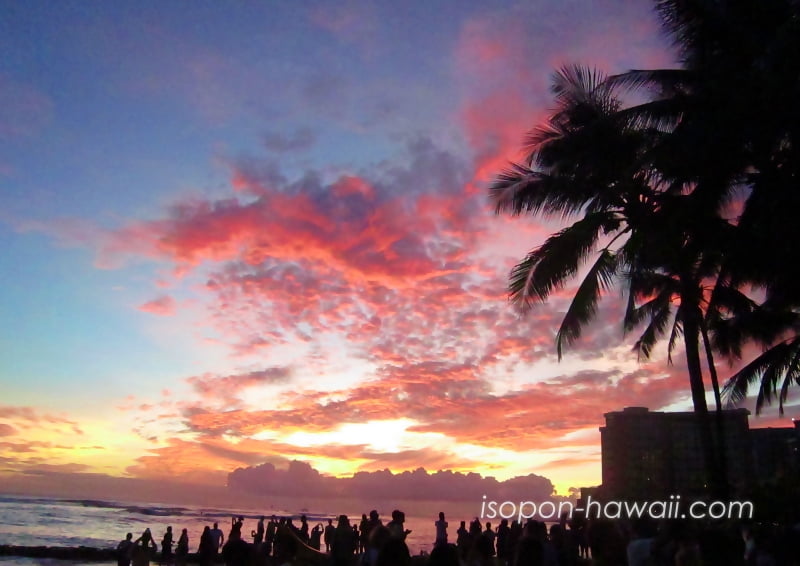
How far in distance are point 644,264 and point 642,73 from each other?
3.76m

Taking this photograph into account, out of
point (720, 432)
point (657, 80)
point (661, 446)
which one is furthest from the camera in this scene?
point (661, 446)

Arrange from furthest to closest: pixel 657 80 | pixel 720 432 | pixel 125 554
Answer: pixel 125 554, pixel 720 432, pixel 657 80

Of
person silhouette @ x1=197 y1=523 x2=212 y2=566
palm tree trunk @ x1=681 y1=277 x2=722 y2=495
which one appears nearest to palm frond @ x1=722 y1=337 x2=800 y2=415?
palm tree trunk @ x1=681 y1=277 x2=722 y2=495

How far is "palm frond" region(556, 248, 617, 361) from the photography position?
12.8 meters

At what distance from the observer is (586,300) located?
12781 millimetres

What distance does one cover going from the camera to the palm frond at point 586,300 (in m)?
12.8

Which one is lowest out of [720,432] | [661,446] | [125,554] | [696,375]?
[125,554]

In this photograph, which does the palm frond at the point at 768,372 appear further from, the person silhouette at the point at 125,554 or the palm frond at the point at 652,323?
the person silhouette at the point at 125,554

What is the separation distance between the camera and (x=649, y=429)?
350ft

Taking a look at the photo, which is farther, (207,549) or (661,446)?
(661,446)

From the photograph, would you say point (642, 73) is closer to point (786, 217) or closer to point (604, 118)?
point (604, 118)

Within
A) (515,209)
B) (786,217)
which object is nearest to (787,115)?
(786,217)

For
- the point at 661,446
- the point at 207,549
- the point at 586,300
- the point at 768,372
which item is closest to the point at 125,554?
the point at 207,549

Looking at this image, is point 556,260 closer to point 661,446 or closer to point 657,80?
point 657,80
